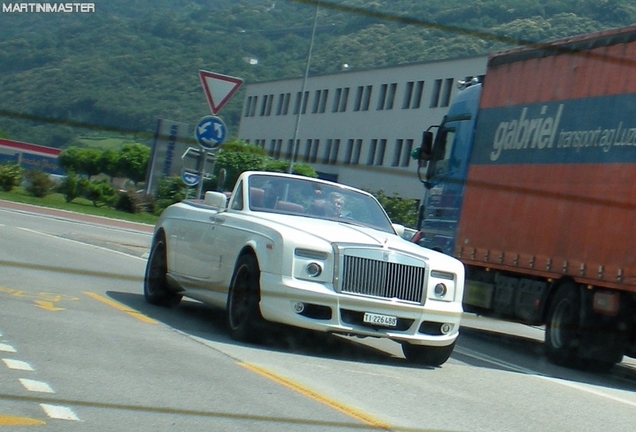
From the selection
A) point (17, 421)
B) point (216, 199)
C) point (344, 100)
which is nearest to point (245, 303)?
point (216, 199)

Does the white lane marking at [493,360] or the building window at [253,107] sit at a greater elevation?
the building window at [253,107]

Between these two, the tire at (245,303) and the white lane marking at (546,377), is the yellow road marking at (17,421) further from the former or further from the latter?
the white lane marking at (546,377)

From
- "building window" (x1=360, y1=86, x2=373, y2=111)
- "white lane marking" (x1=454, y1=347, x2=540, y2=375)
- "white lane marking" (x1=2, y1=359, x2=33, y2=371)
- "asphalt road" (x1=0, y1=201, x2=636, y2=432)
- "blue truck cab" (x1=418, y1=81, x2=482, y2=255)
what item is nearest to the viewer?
"asphalt road" (x1=0, y1=201, x2=636, y2=432)

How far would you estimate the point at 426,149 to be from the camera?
1502cm

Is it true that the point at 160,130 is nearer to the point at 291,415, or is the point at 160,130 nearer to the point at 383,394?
the point at 291,415

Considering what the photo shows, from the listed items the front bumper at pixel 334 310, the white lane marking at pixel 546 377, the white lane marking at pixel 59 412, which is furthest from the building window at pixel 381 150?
the white lane marking at pixel 59 412

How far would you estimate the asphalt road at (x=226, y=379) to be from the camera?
18.7ft

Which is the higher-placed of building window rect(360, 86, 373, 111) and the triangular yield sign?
building window rect(360, 86, 373, 111)

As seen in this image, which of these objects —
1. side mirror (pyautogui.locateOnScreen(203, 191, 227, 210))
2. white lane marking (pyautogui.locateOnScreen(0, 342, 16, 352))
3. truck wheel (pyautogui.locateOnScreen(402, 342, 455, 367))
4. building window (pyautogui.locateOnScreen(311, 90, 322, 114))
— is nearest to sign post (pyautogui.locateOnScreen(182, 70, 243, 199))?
side mirror (pyautogui.locateOnScreen(203, 191, 227, 210))

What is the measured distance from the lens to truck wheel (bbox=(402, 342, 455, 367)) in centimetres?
930

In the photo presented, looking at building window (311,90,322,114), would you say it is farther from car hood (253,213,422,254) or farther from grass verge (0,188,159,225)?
grass verge (0,188,159,225)

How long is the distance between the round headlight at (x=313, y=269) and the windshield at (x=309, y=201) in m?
1.24

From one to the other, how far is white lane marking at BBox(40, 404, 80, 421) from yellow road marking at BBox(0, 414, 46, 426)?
0.15 m

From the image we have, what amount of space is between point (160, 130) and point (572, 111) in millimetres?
8921
